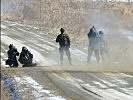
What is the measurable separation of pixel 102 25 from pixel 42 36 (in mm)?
5154

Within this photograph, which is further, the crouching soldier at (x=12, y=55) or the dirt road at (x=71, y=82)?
the crouching soldier at (x=12, y=55)

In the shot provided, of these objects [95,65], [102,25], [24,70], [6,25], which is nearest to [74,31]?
[102,25]

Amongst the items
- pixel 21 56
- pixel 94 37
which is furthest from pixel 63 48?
pixel 21 56

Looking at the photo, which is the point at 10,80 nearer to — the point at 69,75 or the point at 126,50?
the point at 69,75

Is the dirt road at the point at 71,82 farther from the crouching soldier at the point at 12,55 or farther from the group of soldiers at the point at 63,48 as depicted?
the crouching soldier at the point at 12,55

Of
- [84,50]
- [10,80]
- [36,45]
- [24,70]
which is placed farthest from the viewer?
[36,45]

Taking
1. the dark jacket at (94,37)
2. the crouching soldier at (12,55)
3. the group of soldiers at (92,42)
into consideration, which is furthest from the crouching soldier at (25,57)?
the dark jacket at (94,37)

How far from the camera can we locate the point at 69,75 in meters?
15.7

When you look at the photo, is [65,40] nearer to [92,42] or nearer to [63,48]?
[63,48]

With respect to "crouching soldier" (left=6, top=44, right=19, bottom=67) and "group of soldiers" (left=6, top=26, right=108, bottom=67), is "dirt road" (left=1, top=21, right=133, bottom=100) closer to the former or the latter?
"group of soldiers" (left=6, top=26, right=108, bottom=67)

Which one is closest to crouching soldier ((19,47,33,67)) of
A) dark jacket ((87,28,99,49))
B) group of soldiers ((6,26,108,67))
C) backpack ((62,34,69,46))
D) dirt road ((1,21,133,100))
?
group of soldiers ((6,26,108,67))

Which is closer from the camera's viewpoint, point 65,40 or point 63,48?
point 65,40

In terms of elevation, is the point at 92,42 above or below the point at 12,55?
above

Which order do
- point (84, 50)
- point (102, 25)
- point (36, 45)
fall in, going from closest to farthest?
point (84, 50)
point (36, 45)
point (102, 25)
